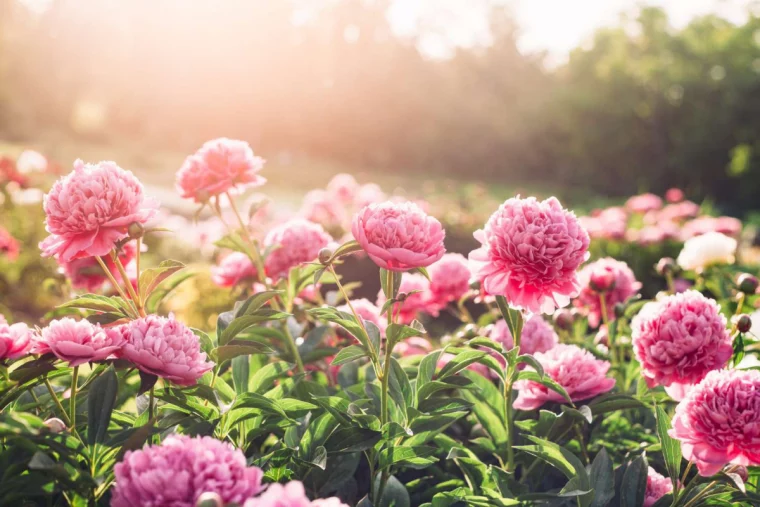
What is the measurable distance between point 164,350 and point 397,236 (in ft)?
1.33

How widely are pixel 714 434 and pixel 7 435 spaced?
3.41 feet

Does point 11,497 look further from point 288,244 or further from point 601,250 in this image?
point 601,250

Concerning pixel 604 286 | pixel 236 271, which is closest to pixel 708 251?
pixel 604 286

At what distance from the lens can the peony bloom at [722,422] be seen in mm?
1063

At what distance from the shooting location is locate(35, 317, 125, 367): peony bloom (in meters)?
0.99

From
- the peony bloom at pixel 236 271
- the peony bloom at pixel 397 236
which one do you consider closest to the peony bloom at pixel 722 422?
the peony bloom at pixel 397 236

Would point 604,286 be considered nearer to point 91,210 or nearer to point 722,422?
point 722,422

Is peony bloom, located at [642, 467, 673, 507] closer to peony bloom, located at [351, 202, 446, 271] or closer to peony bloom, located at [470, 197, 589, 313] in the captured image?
peony bloom, located at [470, 197, 589, 313]

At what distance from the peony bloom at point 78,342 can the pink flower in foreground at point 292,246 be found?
81 centimetres

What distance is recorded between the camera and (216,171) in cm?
162

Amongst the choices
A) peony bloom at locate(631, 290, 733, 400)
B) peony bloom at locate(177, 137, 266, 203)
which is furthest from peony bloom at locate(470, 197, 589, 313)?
peony bloom at locate(177, 137, 266, 203)

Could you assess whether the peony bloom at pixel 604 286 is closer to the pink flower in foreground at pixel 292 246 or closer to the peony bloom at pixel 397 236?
the pink flower in foreground at pixel 292 246

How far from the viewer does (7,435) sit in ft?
3.04

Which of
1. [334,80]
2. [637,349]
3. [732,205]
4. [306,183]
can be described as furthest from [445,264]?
[334,80]
